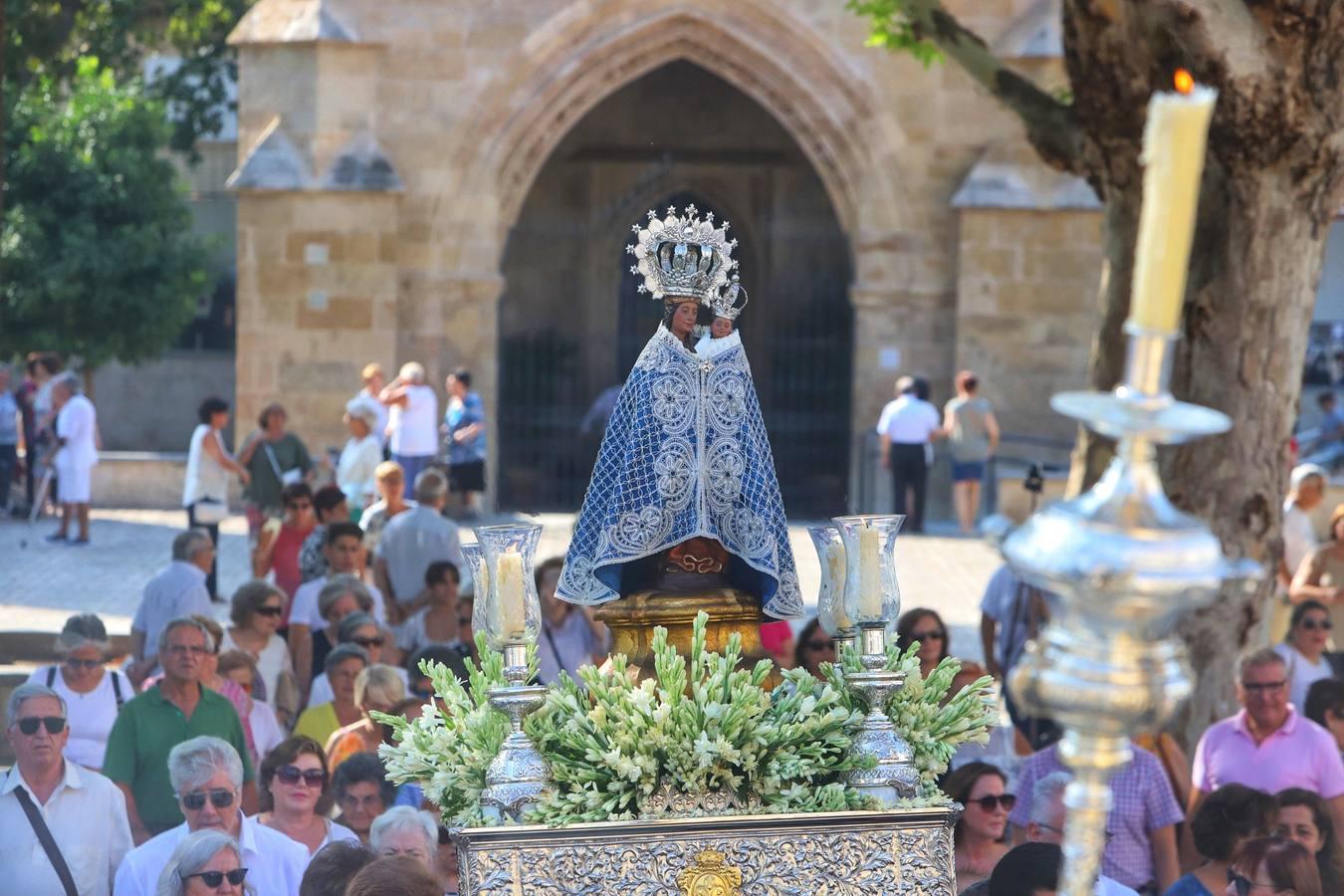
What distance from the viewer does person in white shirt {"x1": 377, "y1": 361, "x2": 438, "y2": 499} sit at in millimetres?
18359

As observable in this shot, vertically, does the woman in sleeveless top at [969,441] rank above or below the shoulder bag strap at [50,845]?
above

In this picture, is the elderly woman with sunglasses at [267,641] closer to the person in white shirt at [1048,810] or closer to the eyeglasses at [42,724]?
the eyeglasses at [42,724]

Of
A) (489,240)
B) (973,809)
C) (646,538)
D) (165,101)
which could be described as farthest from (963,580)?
(165,101)

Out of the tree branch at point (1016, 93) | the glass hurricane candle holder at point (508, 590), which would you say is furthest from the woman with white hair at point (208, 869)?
the tree branch at point (1016, 93)

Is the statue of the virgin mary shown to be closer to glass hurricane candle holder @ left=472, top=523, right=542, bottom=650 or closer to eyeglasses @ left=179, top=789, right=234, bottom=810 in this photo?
glass hurricane candle holder @ left=472, top=523, right=542, bottom=650

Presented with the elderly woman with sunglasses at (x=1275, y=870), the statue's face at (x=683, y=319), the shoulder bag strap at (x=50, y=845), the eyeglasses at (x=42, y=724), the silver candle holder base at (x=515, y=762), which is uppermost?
the statue's face at (x=683, y=319)

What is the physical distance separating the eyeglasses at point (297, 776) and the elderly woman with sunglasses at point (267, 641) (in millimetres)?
2308

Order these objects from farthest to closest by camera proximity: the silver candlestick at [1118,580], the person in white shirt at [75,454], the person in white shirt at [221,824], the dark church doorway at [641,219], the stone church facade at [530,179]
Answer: the dark church doorway at [641,219] < the stone church facade at [530,179] < the person in white shirt at [75,454] < the person in white shirt at [221,824] < the silver candlestick at [1118,580]

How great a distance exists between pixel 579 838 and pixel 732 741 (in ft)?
1.19

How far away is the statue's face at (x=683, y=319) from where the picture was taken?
15.5 feet

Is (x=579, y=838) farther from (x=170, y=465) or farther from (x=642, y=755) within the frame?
(x=170, y=465)

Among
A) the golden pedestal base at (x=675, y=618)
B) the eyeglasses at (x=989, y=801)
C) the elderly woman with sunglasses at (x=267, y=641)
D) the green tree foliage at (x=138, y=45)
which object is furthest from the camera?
the green tree foliage at (x=138, y=45)

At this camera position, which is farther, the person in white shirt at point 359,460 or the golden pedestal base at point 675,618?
the person in white shirt at point 359,460

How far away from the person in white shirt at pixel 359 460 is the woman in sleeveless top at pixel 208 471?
758 mm
